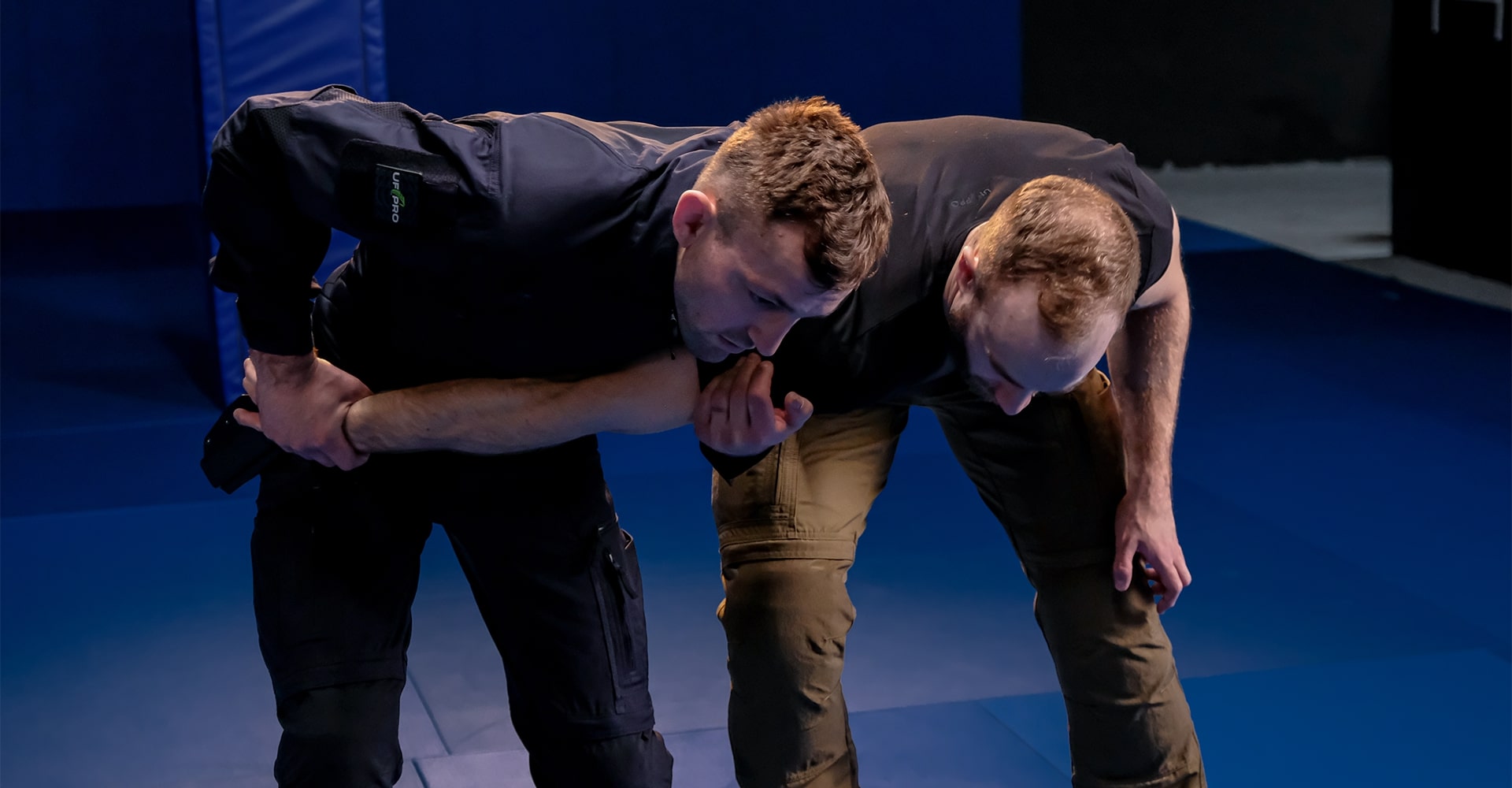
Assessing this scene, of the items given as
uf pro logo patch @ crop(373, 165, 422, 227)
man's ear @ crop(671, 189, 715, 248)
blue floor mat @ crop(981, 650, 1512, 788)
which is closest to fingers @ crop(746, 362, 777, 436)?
man's ear @ crop(671, 189, 715, 248)

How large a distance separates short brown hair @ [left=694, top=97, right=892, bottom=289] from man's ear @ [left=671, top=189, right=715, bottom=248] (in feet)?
0.07

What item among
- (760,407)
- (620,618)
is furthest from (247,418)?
(760,407)

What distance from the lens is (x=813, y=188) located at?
2295 millimetres

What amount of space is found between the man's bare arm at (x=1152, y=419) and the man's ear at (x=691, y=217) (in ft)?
3.35

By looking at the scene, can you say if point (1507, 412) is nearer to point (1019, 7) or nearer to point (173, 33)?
point (1019, 7)

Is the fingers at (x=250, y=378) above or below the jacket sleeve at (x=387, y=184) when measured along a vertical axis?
below

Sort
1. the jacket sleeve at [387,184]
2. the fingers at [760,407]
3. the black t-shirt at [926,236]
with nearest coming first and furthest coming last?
the jacket sleeve at [387,184], the fingers at [760,407], the black t-shirt at [926,236]

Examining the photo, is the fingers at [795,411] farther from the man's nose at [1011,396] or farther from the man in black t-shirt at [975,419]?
the man's nose at [1011,396]

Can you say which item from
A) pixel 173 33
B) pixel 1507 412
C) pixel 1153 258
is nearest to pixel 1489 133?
pixel 1507 412

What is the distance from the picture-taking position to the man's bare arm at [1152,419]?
297 cm

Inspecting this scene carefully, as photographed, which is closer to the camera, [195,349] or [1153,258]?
[1153,258]

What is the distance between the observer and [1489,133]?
8.27 metres

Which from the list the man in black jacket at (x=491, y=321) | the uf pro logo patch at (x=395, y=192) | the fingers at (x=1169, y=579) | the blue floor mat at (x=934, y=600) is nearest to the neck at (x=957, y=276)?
the man in black jacket at (x=491, y=321)

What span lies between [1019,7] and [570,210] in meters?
7.43
